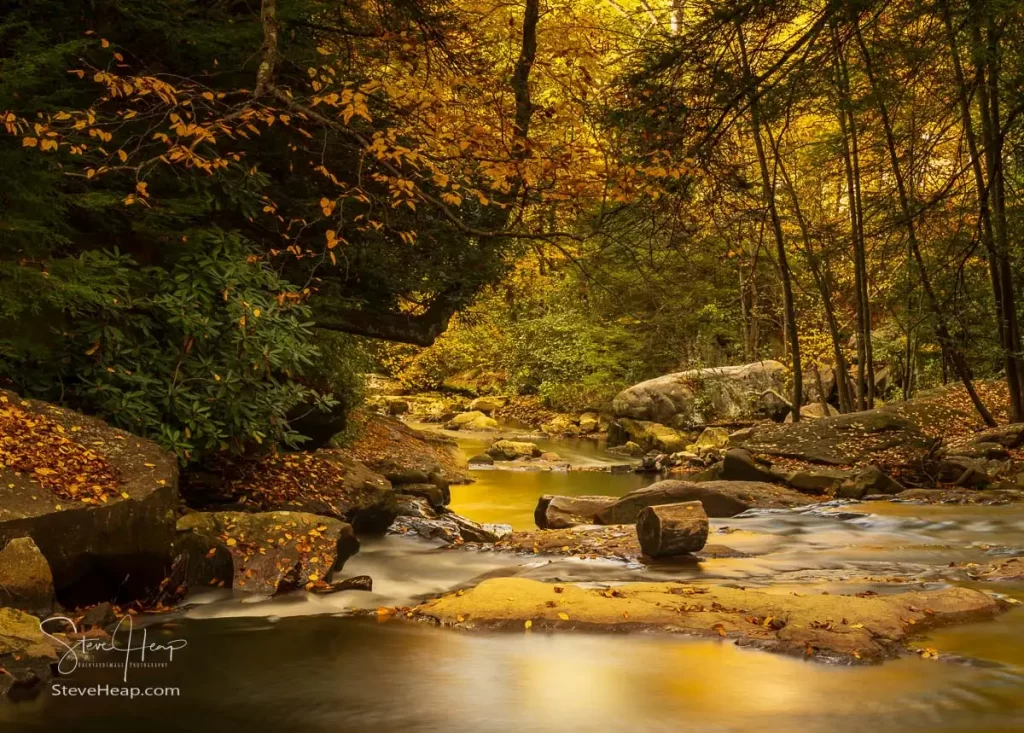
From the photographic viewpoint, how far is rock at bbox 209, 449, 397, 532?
8789mm

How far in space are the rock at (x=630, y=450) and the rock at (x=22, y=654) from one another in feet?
57.1

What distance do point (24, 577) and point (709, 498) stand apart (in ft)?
28.1

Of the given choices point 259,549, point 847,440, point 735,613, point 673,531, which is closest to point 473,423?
point 847,440

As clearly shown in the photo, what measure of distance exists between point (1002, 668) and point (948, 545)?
423 centimetres

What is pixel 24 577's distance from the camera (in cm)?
532

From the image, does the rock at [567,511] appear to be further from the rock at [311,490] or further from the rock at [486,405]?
the rock at [486,405]

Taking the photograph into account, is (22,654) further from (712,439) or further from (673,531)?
(712,439)

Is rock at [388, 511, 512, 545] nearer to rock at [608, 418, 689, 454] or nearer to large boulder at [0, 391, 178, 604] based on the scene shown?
large boulder at [0, 391, 178, 604]

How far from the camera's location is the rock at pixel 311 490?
879 centimetres

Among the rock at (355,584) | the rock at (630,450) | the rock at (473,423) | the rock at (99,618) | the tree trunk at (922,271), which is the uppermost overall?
the tree trunk at (922,271)

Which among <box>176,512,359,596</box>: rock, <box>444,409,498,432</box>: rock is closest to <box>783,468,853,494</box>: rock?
<box>176,512,359,596</box>: rock

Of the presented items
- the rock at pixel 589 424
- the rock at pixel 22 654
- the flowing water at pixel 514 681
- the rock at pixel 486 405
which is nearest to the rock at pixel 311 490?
the flowing water at pixel 514 681

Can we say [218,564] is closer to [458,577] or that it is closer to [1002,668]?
[458,577]

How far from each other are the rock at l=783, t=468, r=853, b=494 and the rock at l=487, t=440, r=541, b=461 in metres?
7.62
